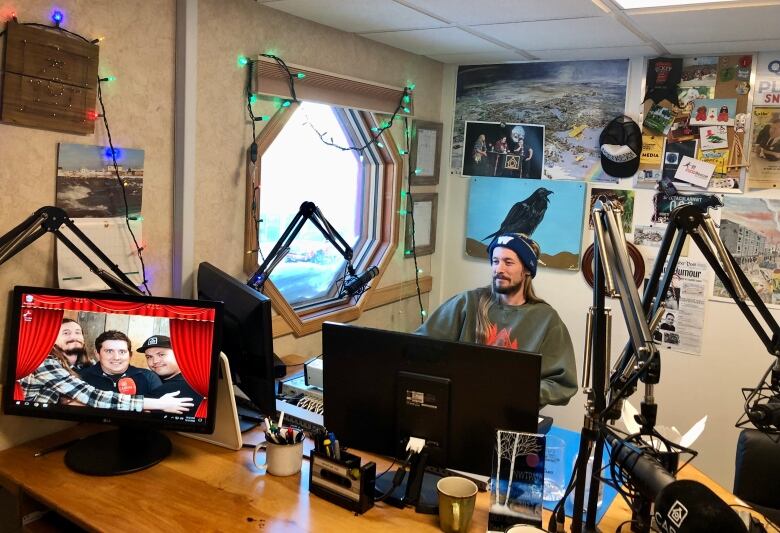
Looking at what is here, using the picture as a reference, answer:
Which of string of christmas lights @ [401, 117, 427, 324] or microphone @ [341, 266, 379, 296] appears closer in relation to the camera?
microphone @ [341, 266, 379, 296]

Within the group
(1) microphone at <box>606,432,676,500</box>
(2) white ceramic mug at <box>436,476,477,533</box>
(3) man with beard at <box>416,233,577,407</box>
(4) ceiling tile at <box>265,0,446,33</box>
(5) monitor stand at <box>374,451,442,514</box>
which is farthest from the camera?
(3) man with beard at <box>416,233,577,407</box>

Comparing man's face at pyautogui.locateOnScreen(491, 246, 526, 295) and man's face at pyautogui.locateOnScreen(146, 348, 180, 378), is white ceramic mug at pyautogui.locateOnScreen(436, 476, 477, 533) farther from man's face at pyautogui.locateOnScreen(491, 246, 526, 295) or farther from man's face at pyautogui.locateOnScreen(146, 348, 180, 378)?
man's face at pyautogui.locateOnScreen(491, 246, 526, 295)

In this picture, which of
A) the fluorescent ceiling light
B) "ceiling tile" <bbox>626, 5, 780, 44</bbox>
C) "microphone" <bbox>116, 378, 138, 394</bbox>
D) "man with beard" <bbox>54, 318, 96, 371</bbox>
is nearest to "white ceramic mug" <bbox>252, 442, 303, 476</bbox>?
"microphone" <bbox>116, 378, 138, 394</bbox>

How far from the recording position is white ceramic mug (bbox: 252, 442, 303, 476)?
5.92 feet

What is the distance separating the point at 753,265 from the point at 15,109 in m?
3.08

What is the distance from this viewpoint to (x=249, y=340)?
75.8 inches

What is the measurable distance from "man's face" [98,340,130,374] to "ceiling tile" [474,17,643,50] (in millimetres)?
1906

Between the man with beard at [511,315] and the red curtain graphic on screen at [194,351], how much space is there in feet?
4.58

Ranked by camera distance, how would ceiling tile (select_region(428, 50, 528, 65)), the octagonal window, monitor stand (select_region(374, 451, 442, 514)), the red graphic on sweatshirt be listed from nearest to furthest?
monitor stand (select_region(374, 451, 442, 514)) < the red graphic on sweatshirt < the octagonal window < ceiling tile (select_region(428, 50, 528, 65))

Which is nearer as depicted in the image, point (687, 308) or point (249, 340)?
point (249, 340)

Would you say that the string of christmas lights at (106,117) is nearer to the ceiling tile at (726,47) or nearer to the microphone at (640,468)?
the microphone at (640,468)

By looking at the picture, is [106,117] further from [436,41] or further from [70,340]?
[436,41]

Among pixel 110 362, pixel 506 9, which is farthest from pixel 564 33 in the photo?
pixel 110 362

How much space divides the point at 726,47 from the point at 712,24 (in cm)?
49
